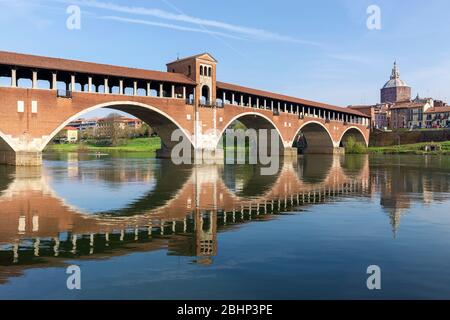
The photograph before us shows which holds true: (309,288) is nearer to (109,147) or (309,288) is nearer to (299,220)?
(299,220)

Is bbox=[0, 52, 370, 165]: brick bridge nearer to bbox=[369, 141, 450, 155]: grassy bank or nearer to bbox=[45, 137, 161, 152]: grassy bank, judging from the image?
bbox=[369, 141, 450, 155]: grassy bank

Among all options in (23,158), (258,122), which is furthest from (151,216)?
(258,122)

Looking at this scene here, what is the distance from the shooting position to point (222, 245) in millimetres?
10273

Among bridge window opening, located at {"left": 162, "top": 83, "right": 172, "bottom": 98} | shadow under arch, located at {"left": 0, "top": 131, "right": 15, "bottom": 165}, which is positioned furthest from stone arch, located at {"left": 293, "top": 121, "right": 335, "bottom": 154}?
shadow under arch, located at {"left": 0, "top": 131, "right": 15, "bottom": 165}

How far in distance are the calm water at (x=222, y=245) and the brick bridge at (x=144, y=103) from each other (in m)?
19.0

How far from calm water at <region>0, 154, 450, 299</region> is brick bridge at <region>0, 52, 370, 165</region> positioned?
1902cm

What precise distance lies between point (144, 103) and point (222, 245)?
122ft

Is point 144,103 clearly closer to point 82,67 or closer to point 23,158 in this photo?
point 82,67

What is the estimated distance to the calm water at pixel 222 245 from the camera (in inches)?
281

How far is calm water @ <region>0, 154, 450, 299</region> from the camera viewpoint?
23.4 ft
